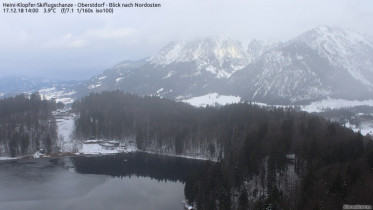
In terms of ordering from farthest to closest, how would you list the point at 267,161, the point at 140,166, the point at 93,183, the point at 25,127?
the point at 25,127 → the point at 140,166 → the point at 93,183 → the point at 267,161

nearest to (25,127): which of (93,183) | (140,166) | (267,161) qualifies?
(140,166)

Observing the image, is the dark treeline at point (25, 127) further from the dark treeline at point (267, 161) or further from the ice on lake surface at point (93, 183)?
the dark treeline at point (267, 161)

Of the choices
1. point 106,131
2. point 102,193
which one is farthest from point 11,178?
point 106,131

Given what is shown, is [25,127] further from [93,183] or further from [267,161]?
[267,161]

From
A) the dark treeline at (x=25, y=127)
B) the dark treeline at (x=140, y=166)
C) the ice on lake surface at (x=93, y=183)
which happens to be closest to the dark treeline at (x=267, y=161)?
the ice on lake surface at (x=93, y=183)

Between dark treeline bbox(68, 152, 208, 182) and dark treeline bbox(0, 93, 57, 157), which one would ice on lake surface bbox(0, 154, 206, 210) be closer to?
dark treeline bbox(68, 152, 208, 182)

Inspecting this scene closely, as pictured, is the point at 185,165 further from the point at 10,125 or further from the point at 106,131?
the point at 10,125

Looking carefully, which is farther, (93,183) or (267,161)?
(93,183)
